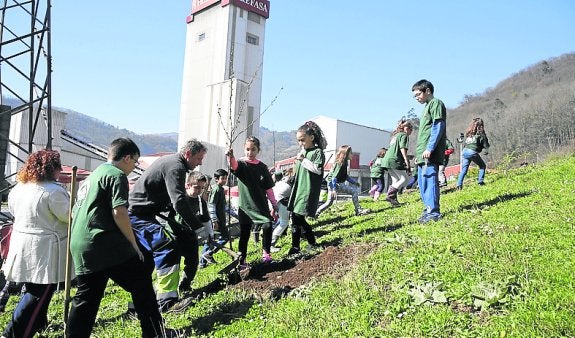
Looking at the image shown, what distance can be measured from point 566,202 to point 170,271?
4946 millimetres

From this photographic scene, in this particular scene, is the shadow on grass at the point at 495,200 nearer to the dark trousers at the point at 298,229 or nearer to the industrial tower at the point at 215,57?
the dark trousers at the point at 298,229

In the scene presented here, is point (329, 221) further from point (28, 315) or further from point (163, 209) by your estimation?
point (28, 315)

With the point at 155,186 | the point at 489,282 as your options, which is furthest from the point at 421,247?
the point at 155,186

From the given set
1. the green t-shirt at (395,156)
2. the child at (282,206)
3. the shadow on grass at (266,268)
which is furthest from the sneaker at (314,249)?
the green t-shirt at (395,156)

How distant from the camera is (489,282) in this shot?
3.27m

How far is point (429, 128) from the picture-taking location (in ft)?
20.6

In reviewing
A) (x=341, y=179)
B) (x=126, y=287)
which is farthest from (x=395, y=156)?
(x=126, y=287)

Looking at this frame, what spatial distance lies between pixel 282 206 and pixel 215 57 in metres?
45.8

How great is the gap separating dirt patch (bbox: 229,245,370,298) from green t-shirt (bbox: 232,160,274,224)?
72 cm

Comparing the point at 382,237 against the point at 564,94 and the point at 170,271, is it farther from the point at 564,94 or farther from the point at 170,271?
the point at 564,94

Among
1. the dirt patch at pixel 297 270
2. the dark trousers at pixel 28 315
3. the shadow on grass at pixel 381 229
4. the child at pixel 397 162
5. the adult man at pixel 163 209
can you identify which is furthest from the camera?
the child at pixel 397 162

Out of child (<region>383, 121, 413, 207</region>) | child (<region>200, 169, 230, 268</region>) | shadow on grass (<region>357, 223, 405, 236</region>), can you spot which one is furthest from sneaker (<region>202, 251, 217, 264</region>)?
child (<region>383, 121, 413, 207</region>)

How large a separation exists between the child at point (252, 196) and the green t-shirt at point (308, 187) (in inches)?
16.4

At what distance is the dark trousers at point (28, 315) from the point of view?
380 centimetres
